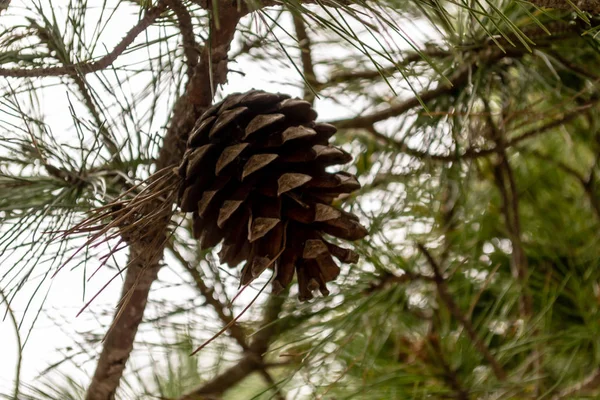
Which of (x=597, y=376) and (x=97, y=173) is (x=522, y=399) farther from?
(x=97, y=173)

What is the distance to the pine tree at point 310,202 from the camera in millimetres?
402

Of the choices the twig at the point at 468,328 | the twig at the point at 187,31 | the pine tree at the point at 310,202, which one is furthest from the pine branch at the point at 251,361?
the twig at the point at 187,31

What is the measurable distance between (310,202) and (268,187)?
0.09ft

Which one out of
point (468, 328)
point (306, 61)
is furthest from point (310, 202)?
point (306, 61)

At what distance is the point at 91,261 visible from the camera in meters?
0.58

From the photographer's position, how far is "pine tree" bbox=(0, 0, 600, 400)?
40cm

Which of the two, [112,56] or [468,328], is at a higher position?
[112,56]

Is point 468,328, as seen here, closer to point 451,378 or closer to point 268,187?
point 451,378

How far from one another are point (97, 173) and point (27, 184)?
6 cm

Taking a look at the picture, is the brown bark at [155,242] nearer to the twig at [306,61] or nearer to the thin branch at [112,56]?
the thin branch at [112,56]

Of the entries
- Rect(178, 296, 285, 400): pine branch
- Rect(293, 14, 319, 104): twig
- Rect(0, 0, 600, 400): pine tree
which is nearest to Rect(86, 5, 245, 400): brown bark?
Rect(0, 0, 600, 400): pine tree

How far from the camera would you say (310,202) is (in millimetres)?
414

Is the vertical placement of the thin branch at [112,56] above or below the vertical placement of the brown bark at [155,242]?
above

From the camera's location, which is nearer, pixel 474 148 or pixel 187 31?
pixel 187 31
